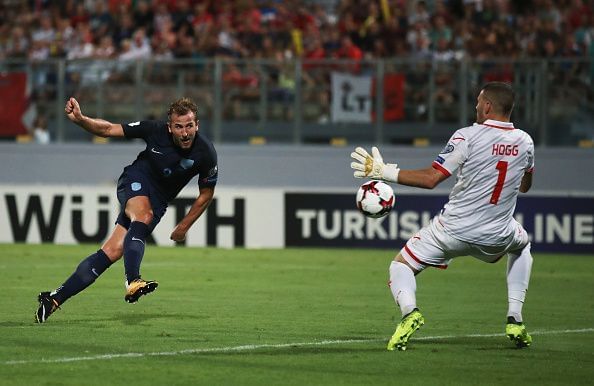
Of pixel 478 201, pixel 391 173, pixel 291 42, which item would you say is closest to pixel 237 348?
pixel 391 173

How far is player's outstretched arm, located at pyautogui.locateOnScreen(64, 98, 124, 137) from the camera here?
970 cm

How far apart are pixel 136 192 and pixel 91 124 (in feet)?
2.44

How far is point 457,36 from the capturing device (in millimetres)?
21609

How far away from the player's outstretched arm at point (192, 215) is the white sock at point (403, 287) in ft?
7.22

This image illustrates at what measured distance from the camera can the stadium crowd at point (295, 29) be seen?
70.1 feet

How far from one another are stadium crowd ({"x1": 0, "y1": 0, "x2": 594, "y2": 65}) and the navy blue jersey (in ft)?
37.8

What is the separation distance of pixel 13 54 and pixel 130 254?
47.2ft

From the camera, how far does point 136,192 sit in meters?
10.3

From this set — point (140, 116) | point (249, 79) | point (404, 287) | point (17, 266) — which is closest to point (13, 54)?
point (140, 116)

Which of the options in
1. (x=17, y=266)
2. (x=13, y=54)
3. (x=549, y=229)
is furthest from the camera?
(x=13, y=54)

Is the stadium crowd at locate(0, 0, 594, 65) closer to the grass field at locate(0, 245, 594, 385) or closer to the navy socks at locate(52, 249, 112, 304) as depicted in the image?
the grass field at locate(0, 245, 594, 385)

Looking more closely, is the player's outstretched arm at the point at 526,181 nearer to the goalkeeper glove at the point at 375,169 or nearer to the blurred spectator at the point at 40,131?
the goalkeeper glove at the point at 375,169

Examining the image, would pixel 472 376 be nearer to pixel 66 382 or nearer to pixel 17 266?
pixel 66 382

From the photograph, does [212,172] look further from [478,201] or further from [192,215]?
[478,201]
